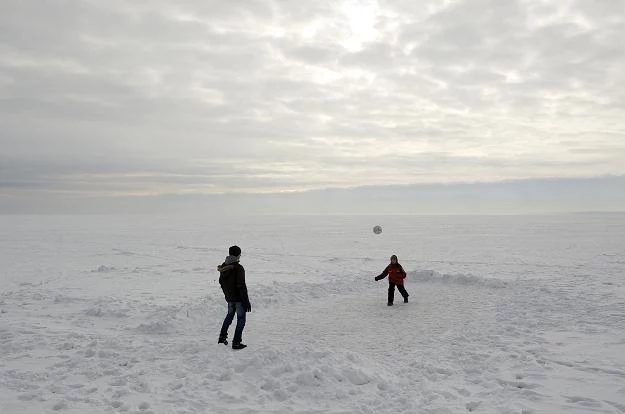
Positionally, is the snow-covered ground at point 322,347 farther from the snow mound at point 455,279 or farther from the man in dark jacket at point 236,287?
the man in dark jacket at point 236,287

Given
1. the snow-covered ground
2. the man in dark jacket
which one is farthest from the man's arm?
the snow-covered ground

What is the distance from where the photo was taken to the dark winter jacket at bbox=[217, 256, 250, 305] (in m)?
8.43

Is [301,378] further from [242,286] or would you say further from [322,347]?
[242,286]

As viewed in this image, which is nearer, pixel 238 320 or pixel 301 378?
pixel 301 378

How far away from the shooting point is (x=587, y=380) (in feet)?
23.4

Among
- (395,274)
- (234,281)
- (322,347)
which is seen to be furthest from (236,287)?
(395,274)

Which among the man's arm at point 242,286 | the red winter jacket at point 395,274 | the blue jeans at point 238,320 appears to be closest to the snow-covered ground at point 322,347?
the blue jeans at point 238,320

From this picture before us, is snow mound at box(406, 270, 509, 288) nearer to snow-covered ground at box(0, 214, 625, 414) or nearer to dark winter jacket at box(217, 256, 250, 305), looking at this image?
snow-covered ground at box(0, 214, 625, 414)

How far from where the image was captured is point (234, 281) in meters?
8.47

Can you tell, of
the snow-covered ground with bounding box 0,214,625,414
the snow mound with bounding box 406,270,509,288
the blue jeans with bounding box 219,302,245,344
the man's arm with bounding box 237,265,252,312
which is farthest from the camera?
the snow mound with bounding box 406,270,509,288

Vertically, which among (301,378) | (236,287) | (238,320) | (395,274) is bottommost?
(301,378)

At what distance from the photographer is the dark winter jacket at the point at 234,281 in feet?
27.7

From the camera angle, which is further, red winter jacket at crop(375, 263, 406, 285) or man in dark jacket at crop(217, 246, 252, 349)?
red winter jacket at crop(375, 263, 406, 285)

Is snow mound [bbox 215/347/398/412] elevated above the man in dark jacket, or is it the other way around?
the man in dark jacket
